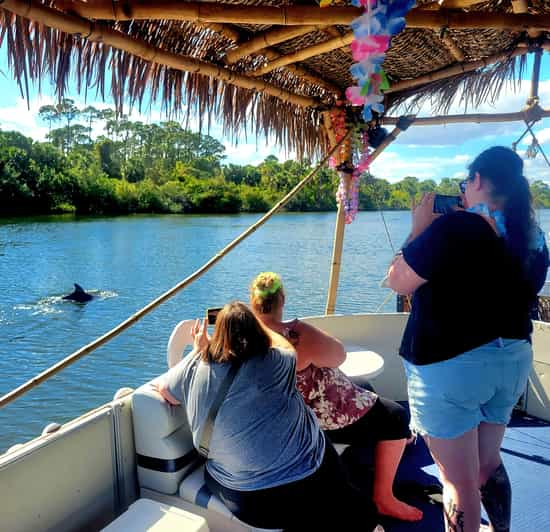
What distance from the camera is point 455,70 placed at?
2.92m

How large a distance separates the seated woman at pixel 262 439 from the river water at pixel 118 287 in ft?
2.62

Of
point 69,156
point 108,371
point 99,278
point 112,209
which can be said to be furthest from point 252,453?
point 69,156

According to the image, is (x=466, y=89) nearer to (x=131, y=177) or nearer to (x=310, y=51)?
(x=310, y=51)

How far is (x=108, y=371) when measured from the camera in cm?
839

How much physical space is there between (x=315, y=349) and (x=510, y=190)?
761 millimetres

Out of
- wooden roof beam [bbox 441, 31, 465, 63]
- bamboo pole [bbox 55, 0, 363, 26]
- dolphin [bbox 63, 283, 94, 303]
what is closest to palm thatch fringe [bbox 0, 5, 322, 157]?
bamboo pole [bbox 55, 0, 363, 26]

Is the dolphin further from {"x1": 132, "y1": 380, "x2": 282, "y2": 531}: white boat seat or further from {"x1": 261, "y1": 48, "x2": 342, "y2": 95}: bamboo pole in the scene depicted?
{"x1": 132, "y1": 380, "x2": 282, "y2": 531}: white boat seat

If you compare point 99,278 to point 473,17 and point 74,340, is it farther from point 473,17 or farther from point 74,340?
point 473,17

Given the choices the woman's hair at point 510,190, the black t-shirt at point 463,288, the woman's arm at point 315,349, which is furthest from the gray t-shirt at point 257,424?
the woman's hair at point 510,190

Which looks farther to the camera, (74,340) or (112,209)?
(112,209)

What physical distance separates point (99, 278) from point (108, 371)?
9.24m

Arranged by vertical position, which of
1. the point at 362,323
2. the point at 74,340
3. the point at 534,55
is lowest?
the point at 74,340

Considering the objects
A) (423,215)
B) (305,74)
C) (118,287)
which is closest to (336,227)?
(305,74)

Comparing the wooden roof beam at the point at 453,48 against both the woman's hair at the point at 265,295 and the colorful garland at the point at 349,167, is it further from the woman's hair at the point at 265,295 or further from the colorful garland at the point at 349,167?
the woman's hair at the point at 265,295
